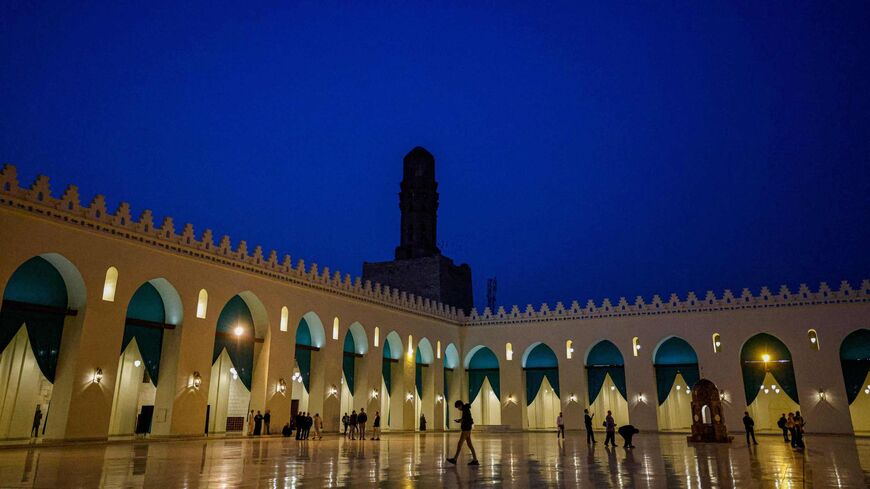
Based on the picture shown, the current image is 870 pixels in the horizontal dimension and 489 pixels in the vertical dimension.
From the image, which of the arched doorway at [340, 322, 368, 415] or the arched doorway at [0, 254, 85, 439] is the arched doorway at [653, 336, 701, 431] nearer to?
the arched doorway at [340, 322, 368, 415]

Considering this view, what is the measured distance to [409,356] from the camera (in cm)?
3306

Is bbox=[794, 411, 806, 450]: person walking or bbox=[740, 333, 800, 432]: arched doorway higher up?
bbox=[740, 333, 800, 432]: arched doorway

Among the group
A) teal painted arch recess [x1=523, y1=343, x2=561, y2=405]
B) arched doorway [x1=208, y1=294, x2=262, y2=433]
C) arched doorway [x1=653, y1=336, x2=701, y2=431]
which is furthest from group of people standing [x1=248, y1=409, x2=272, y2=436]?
arched doorway [x1=653, y1=336, x2=701, y2=431]

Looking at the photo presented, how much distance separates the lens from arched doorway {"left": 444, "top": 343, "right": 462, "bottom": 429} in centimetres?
3641

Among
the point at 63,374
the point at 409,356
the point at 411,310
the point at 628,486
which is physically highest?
the point at 411,310

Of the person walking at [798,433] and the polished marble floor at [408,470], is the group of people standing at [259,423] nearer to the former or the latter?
the polished marble floor at [408,470]

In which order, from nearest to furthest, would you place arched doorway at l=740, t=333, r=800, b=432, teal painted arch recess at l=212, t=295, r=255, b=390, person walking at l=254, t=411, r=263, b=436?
person walking at l=254, t=411, r=263, b=436 → teal painted arch recess at l=212, t=295, r=255, b=390 → arched doorway at l=740, t=333, r=800, b=432

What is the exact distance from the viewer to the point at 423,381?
35.1 meters

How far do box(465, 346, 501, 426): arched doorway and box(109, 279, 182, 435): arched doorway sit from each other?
19.1m

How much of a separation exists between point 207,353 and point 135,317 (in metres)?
2.92

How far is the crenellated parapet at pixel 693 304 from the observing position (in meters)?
29.5

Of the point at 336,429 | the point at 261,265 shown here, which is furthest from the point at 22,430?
the point at 336,429

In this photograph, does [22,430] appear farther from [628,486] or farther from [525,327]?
[525,327]

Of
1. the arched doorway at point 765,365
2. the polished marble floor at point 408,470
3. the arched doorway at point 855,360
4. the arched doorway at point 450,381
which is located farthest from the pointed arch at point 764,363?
the polished marble floor at point 408,470
